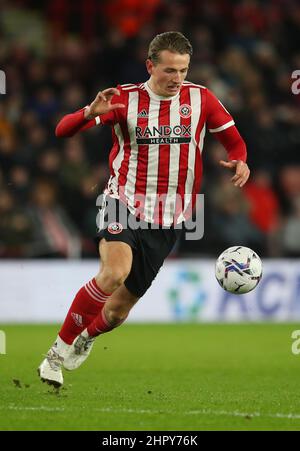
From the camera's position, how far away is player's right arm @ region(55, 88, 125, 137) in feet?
20.8

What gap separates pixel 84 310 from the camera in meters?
6.60

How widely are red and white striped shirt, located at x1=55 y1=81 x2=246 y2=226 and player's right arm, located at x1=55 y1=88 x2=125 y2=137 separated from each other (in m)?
0.12

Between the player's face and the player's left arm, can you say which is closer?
the player's face

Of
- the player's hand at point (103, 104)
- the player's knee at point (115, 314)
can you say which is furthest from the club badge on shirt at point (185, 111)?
the player's knee at point (115, 314)

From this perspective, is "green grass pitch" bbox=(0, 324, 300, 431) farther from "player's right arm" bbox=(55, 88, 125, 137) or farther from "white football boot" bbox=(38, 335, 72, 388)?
"player's right arm" bbox=(55, 88, 125, 137)

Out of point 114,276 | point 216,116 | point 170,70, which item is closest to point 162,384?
point 114,276

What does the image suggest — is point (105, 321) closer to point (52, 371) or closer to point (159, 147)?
point (52, 371)

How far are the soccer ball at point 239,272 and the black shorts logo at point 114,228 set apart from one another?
833 millimetres

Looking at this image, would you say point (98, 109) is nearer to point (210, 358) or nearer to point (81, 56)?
point (210, 358)

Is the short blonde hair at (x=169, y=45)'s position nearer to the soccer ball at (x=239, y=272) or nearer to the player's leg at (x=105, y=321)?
the soccer ball at (x=239, y=272)

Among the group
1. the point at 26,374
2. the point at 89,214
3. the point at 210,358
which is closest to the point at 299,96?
the point at 89,214

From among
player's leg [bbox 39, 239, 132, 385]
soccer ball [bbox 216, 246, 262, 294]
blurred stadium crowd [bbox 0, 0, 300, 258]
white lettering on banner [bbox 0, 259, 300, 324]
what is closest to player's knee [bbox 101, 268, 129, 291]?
player's leg [bbox 39, 239, 132, 385]

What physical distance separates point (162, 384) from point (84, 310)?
1.03m

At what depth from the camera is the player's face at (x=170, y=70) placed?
6.63 meters
